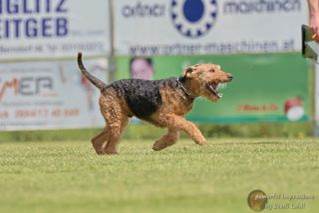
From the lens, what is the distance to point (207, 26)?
1800cm

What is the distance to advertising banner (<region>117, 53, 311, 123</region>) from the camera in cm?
1758

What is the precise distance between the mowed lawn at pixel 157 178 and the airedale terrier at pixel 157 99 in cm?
30

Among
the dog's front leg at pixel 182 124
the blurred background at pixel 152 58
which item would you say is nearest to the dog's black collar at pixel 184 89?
the dog's front leg at pixel 182 124

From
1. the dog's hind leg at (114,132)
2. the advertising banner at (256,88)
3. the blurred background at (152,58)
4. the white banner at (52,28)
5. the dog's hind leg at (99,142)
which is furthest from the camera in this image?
the white banner at (52,28)

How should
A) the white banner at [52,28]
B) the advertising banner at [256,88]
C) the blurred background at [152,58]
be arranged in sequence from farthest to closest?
the white banner at [52,28] < the blurred background at [152,58] < the advertising banner at [256,88]

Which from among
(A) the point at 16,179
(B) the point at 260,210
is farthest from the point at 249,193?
(A) the point at 16,179

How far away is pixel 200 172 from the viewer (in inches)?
416

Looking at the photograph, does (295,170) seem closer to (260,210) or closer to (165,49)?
(260,210)

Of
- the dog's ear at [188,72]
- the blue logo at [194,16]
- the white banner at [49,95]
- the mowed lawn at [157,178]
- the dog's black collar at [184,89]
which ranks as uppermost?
the blue logo at [194,16]

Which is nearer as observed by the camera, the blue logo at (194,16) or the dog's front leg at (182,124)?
the dog's front leg at (182,124)

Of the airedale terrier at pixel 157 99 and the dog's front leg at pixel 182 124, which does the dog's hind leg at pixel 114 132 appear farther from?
the dog's front leg at pixel 182 124

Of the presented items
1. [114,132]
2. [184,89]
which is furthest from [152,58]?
[114,132]

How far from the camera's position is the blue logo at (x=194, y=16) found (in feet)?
59.1

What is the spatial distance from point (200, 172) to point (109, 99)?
8.04 ft
